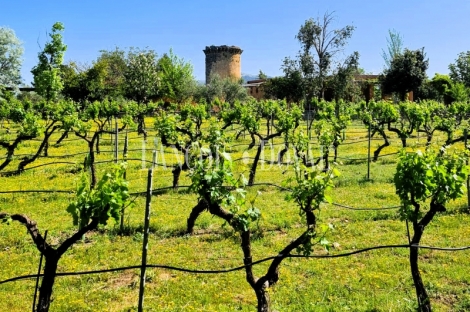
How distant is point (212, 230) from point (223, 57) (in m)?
61.6

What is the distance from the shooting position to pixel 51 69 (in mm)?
33344

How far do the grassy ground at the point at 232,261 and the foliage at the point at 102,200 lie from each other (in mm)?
447

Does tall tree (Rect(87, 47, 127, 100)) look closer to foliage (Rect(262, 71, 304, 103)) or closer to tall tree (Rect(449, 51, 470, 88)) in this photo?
foliage (Rect(262, 71, 304, 103))

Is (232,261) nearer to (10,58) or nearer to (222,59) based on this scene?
(10,58)

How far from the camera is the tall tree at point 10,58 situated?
37.4 metres

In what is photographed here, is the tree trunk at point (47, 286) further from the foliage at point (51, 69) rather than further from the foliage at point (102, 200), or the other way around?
the foliage at point (51, 69)

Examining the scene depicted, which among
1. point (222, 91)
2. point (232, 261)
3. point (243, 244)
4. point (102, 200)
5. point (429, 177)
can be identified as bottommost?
point (232, 261)

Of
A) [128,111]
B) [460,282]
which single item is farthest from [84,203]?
[128,111]

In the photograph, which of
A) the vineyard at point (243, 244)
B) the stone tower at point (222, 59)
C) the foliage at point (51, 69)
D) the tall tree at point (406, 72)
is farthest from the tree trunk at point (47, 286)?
the stone tower at point (222, 59)

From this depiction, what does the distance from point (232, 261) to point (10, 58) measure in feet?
129

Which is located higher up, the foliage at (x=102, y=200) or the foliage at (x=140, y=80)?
the foliage at (x=140, y=80)

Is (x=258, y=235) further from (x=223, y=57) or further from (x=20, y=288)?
(x=223, y=57)

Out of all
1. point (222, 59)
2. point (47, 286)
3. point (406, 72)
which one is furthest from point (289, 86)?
point (47, 286)

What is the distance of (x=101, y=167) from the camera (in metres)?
14.5
